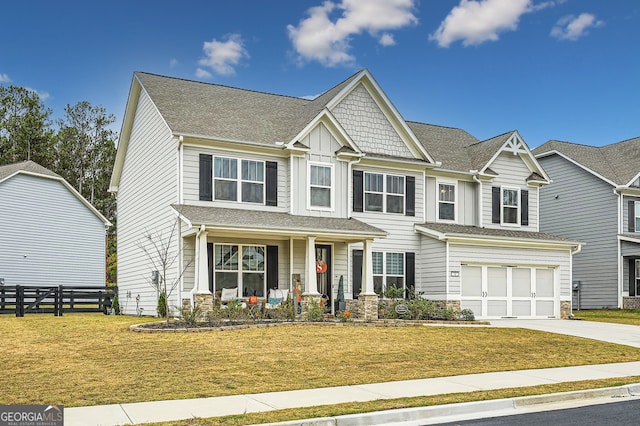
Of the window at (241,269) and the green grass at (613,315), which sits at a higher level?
the window at (241,269)

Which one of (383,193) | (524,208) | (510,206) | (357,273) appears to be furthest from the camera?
(524,208)

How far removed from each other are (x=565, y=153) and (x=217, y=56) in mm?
19576

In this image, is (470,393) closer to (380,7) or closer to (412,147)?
(412,147)

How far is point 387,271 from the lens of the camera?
27.0m

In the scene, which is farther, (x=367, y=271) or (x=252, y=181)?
(x=252, y=181)

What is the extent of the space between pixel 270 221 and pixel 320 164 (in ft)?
12.2

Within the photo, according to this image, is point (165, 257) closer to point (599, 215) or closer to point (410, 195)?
point (410, 195)

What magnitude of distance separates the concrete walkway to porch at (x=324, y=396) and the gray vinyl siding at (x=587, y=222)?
2100 cm

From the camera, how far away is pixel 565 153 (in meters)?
37.0

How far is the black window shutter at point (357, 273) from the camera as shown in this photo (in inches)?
1018

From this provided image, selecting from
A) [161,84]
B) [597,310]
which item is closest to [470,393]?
[161,84]

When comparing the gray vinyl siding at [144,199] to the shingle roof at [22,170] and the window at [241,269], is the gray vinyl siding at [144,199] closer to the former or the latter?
the window at [241,269]

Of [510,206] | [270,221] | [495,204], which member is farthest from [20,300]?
[510,206]

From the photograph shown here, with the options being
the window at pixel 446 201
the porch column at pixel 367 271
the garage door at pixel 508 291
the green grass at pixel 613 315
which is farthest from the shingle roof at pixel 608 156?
the porch column at pixel 367 271
